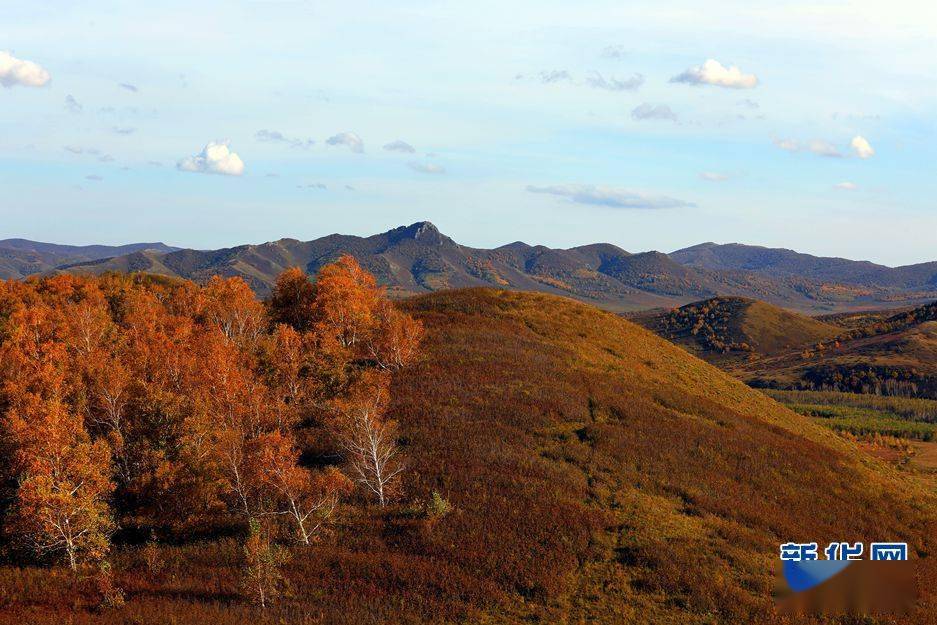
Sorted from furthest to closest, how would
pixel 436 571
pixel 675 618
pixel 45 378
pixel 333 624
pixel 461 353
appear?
pixel 461 353 → pixel 45 378 → pixel 436 571 → pixel 675 618 → pixel 333 624

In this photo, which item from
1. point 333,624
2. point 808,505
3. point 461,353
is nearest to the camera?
point 333,624

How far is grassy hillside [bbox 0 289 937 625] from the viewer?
2320 cm

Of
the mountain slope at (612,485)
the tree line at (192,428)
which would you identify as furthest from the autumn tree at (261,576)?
the mountain slope at (612,485)

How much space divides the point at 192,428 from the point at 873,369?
177330 mm

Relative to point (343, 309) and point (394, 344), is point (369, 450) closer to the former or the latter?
point (394, 344)

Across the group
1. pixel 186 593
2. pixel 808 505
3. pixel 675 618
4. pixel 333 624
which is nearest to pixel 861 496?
pixel 808 505

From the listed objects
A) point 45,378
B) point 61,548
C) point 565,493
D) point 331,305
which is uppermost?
point 331,305

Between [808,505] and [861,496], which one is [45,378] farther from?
[861,496]

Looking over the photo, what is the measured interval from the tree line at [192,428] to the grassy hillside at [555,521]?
1.96m

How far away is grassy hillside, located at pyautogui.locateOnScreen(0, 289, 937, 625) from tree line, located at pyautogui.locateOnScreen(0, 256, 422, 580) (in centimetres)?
196

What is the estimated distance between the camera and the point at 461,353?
55594mm

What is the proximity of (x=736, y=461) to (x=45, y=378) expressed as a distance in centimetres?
4512

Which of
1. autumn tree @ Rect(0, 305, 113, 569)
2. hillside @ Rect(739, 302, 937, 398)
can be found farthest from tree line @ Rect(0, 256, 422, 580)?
hillside @ Rect(739, 302, 937, 398)

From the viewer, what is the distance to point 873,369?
161500 millimetres
